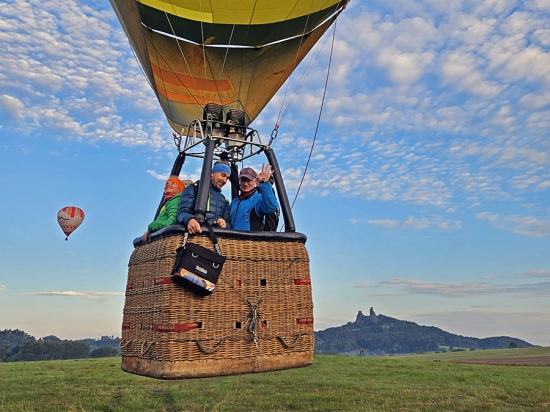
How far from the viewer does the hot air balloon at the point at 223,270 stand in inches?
136

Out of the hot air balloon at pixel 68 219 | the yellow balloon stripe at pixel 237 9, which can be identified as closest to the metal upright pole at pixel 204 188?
the yellow balloon stripe at pixel 237 9

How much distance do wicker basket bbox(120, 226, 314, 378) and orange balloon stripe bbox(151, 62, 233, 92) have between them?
281 cm

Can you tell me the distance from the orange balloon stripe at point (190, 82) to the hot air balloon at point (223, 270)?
18 centimetres

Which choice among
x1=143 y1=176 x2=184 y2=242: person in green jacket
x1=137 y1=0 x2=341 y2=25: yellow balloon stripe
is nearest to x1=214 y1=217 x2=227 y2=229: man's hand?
x1=143 y1=176 x2=184 y2=242: person in green jacket

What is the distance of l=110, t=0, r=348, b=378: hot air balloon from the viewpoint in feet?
11.3

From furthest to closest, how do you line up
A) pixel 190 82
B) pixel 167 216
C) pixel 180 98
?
pixel 180 98
pixel 190 82
pixel 167 216

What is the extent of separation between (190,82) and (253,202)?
2.70m

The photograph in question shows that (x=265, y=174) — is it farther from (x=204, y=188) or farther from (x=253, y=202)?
(x=204, y=188)

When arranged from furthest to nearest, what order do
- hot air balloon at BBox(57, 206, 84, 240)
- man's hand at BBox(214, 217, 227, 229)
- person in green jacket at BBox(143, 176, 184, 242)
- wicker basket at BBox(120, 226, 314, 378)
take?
hot air balloon at BBox(57, 206, 84, 240) → person in green jacket at BBox(143, 176, 184, 242) → man's hand at BBox(214, 217, 227, 229) → wicker basket at BBox(120, 226, 314, 378)

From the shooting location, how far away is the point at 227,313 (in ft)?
11.7

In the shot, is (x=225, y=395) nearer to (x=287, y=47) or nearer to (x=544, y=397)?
(x=544, y=397)

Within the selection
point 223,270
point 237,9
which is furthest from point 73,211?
point 223,270

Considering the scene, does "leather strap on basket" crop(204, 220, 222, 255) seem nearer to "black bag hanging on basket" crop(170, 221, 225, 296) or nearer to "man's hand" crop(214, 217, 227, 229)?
"black bag hanging on basket" crop(170, 221, 225, 296)

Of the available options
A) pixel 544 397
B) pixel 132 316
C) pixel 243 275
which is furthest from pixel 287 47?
pixel 544 397
